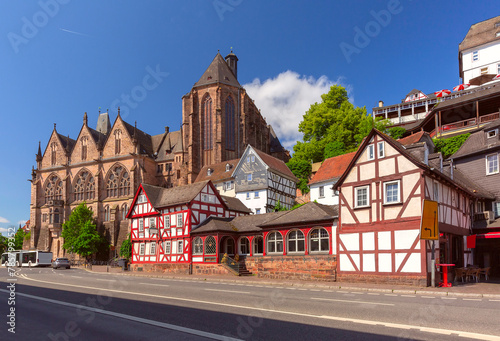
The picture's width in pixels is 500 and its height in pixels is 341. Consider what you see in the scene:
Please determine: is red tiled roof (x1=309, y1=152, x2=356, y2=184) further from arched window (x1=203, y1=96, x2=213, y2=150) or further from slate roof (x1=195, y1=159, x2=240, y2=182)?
arched window (x1=203, y1=96, x2=213, y2=150)

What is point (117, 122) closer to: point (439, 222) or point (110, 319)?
point (439, 222)

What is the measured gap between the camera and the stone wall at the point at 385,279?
20.1 m

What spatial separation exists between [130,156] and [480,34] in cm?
6106

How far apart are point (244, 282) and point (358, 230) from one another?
7.29 metres

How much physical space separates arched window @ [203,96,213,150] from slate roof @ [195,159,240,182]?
20.0ft

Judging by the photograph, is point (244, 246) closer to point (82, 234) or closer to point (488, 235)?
point (488, 235)

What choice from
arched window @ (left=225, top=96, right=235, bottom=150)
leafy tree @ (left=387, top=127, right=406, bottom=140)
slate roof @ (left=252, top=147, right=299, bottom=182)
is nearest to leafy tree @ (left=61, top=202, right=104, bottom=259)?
arched window @ (left=225, top=96, right=235, bottom=150)

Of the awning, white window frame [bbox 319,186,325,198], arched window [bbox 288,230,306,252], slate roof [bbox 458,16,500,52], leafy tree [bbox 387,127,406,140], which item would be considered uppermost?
slate roof [bbox 458,16,500,52]

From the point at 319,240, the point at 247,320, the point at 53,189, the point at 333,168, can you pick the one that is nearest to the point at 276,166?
the point at 333,168

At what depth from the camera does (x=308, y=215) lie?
26.8 metres

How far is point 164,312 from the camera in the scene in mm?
11141

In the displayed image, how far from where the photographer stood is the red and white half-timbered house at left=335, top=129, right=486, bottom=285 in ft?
68.5

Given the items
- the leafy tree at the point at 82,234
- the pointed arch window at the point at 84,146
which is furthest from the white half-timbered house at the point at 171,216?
the pointed arch window at the point at 84,146

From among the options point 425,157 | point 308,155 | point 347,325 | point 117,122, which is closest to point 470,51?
point 308,155
